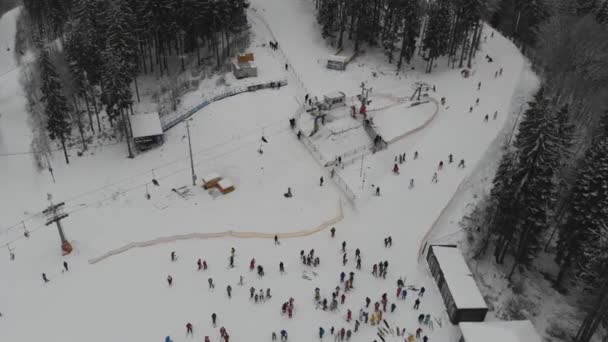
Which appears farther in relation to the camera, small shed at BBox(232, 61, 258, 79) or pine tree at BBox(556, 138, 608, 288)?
small shed at BBox(232, 61, 258, 79)

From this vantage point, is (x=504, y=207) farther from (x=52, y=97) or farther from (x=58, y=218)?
(x=52, y=97)

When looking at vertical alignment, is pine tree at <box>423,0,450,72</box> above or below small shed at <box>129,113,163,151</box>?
above

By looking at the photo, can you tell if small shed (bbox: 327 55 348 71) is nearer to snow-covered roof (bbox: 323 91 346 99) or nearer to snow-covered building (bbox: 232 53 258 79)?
snow-covered roof (bbox: 323 91 346 99)

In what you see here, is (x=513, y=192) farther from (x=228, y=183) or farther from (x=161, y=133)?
(x=161, y=133)

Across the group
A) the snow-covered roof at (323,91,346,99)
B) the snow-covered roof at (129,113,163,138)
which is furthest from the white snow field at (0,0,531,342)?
the snow-covered roof at (323,91,346,99)

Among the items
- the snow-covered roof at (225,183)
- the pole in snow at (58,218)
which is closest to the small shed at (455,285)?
the snow-covered roof at (225,183)

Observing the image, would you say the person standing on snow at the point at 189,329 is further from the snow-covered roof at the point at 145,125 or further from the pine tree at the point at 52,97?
the pine tree at the point at 52,97

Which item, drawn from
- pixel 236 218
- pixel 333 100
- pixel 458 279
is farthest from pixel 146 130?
pixel 458 279
